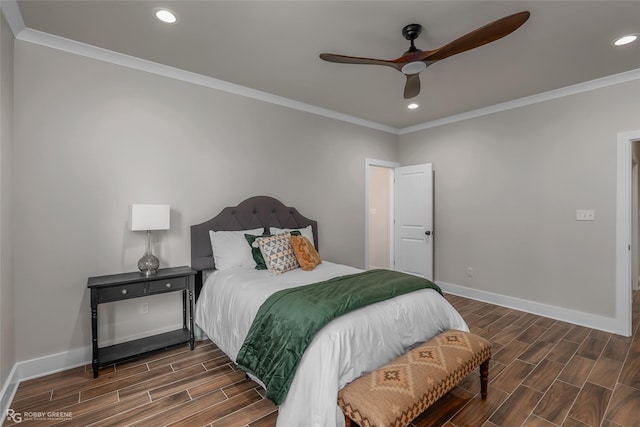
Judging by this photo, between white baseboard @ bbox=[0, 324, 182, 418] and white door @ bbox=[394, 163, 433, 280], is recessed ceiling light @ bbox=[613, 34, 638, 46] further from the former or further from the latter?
white baseboard @ bbox=[0, 324, 182, 418]

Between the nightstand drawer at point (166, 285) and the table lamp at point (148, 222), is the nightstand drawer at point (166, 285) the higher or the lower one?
the lower one

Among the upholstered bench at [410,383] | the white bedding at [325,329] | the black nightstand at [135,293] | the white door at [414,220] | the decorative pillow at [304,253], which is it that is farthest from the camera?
the white door at [414,220]

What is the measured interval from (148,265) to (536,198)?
4.54 metres

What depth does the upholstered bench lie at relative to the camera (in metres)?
1.52

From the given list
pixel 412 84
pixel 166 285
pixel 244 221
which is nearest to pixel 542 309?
pixel 412 84

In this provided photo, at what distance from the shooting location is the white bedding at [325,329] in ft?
5.66

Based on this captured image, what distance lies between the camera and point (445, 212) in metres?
4.87

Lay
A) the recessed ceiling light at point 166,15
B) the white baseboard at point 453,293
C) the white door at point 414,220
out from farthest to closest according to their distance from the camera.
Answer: the white door at point 414,220
the white baseboard at point 453,293
the recessed ceiling light at point 166,15

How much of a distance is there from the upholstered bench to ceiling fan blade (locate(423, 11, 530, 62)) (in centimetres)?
205

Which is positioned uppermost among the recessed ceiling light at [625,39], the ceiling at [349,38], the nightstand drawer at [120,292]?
the ceiling at [349,38]

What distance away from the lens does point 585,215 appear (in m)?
3.54

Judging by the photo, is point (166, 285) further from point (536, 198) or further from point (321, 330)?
point (536, 198)

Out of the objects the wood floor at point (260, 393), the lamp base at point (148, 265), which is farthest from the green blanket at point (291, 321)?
the lamp base at point (148, 265)

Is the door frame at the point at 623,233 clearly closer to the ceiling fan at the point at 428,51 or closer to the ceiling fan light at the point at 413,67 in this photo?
the ceiling fan at the point at 428,51
